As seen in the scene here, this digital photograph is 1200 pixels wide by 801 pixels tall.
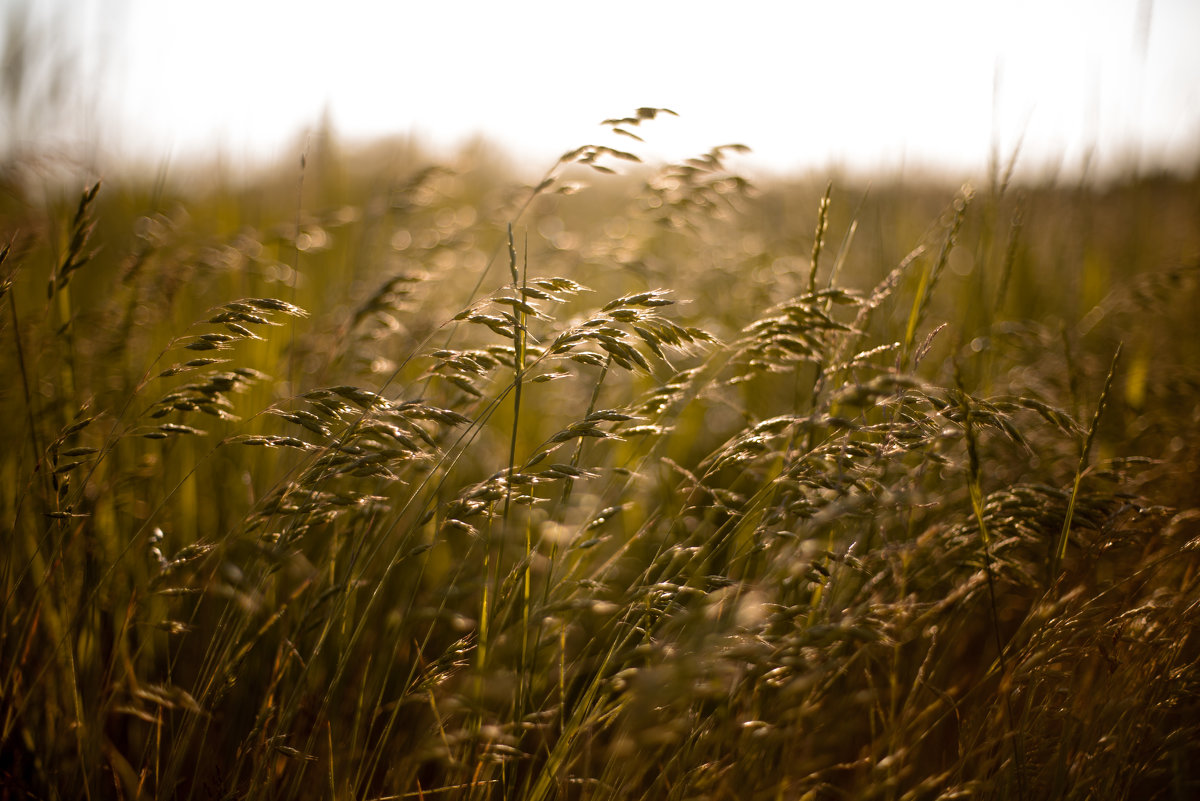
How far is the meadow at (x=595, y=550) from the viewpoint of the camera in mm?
1162

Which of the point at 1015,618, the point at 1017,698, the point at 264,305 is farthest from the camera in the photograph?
the point at 1015,618

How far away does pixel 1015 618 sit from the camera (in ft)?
6.47

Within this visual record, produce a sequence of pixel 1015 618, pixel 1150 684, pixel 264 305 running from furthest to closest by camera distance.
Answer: pixel 1015 618 → pixel 264 305 → pixel 1150 684

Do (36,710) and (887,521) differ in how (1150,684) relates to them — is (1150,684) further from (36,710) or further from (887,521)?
(36,710)

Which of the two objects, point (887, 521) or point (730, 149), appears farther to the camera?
point (730, 149)

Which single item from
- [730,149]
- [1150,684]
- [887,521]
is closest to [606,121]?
[730,149]

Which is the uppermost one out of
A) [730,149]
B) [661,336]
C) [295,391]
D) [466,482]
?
[730,149]

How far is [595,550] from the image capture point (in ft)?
5.94

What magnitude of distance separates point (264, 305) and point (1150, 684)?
1814 mm

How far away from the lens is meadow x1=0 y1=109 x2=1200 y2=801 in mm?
1162

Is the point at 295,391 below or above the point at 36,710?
above

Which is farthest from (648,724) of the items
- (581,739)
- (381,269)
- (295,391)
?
(381,269)

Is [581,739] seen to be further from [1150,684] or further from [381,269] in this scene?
[381,269]

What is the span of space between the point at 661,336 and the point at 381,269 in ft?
7.20
